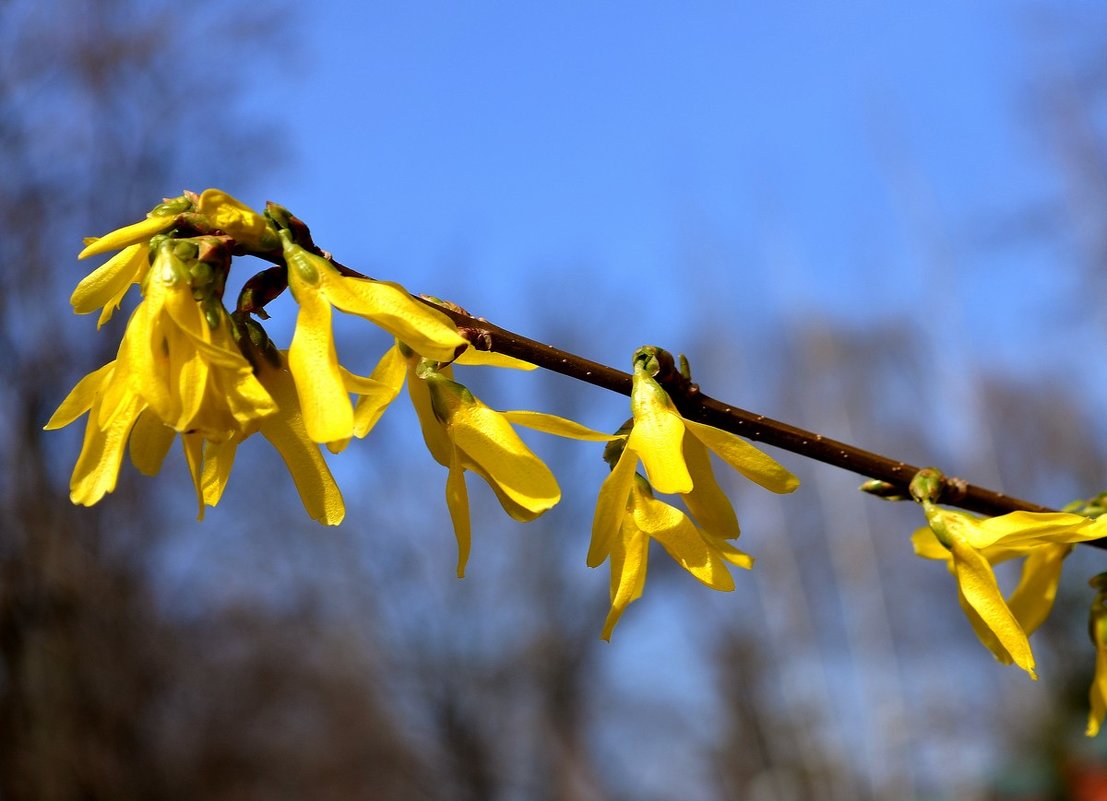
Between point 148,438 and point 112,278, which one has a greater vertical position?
point 112,278

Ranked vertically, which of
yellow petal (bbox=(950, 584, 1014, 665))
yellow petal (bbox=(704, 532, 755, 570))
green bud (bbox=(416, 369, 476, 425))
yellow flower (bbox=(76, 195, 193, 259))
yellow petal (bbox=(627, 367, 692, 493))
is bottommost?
yellow petal (bbox=(950, 584, 1014, 665))

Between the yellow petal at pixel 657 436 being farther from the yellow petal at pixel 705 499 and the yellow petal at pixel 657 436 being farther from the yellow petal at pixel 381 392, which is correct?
the yellow petal at pixel 381 392

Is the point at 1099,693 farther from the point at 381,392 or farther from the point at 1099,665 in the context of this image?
the point at 381,392

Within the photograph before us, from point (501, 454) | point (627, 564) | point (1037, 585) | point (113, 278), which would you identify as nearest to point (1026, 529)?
point (1037, 585)

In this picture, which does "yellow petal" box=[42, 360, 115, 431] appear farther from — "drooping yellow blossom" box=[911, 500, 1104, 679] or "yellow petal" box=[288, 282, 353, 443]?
"drooping yellow blossom" box=[911, 500, 1104, 679]

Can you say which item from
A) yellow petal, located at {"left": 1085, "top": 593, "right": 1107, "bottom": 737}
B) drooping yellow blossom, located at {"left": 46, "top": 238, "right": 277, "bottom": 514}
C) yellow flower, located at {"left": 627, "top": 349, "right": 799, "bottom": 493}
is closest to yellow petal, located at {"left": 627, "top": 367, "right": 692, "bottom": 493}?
yellow flower, located at {"left": 627, "top": 349, "right": 799, "bottom": 493}

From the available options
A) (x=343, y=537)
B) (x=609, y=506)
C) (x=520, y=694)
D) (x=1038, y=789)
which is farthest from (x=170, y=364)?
(x=520, y=694)

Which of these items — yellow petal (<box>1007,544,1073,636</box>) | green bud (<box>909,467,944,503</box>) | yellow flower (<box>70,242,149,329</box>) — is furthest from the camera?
yellow petal (<box>1007,544,1073,636</box>)

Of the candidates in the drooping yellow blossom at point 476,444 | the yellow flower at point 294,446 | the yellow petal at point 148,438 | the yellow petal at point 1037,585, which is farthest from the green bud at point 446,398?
the yellow petal at point 1037,585
